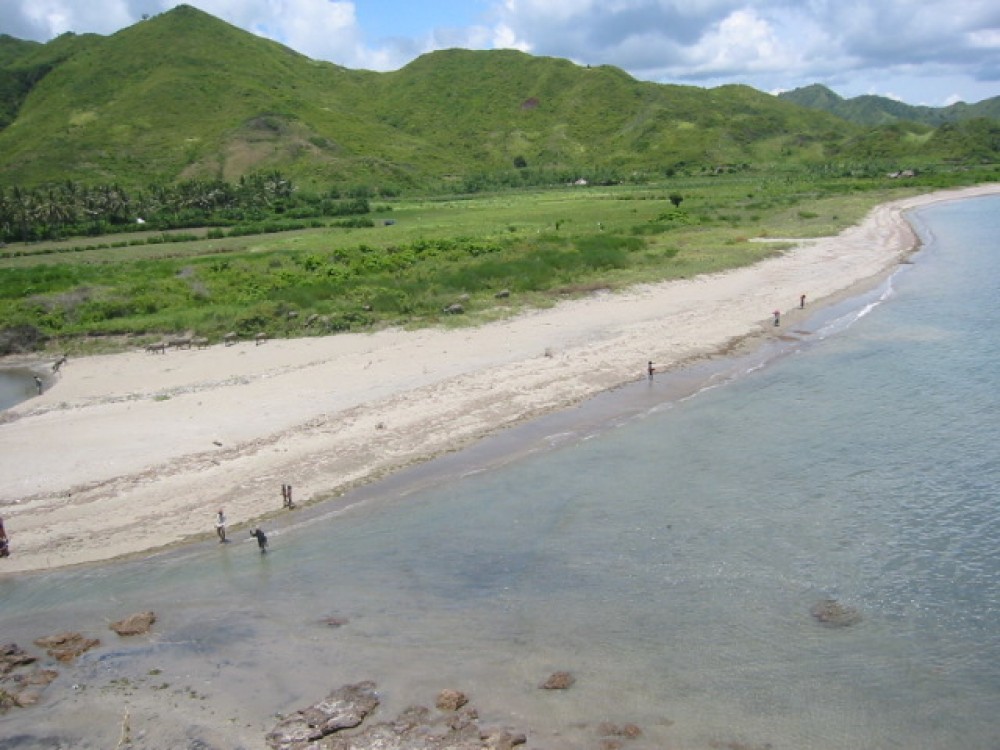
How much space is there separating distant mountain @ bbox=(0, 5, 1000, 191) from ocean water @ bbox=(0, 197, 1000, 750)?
113 m

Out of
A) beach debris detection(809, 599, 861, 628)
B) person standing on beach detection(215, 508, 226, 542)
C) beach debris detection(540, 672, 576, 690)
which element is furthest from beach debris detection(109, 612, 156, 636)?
beach debris detection(809, 599, 861, 628)

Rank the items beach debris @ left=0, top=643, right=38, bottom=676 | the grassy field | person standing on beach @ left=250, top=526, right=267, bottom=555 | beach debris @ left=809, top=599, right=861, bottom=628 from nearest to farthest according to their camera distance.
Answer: beach debris @ left=0, top=643, right=38, bottom=676 < beach debris @ left=809, top=599, right=861, bottom=628 < person standing on beach @ left=250, top=526, right=267, bottom=555 < the grassy field

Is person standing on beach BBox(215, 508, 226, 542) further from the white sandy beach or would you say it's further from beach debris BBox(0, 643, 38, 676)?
beach debris BBox(0, 643, 38, 676)

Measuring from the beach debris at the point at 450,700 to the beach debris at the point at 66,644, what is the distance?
22.7ft

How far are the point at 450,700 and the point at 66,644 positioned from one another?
25.1 feet

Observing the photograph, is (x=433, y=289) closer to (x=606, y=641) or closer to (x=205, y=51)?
(x=606, y=641)

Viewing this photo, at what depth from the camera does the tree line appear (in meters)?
85.5

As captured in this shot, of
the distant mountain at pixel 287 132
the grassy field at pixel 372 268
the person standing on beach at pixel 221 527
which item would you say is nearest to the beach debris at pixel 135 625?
the person standing on beach at pixel 221 527

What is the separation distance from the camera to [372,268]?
177 ft

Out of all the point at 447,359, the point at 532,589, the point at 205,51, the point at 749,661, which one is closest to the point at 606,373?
the point at 447,359

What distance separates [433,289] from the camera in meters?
45.8

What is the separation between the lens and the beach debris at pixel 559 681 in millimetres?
13981

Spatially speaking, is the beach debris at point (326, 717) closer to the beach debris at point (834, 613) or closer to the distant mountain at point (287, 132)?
the beach debris at point (834, 613)

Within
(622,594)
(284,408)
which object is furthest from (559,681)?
(284,408)
